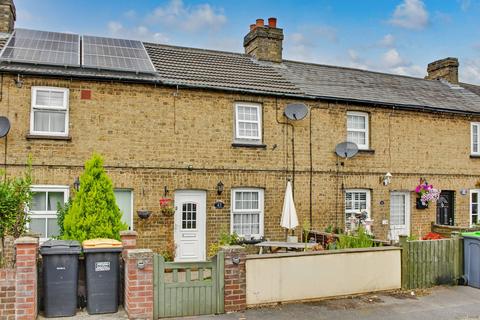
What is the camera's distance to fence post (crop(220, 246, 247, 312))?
29.6 feet

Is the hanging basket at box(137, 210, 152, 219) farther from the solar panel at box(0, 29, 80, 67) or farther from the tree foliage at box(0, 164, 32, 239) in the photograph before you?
the solar panel at box(0, 29, 80, 67)

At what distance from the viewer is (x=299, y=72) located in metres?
18.1

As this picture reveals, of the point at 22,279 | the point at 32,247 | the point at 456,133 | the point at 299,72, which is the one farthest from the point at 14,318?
the point at 456,133

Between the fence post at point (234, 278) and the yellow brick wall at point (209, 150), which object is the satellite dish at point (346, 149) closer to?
the yellow brick wall at point (209, 150)

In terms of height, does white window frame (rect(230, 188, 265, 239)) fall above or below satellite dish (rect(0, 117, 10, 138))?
below

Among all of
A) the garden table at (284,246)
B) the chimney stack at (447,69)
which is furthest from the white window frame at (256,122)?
the chimney stack at (447,69)

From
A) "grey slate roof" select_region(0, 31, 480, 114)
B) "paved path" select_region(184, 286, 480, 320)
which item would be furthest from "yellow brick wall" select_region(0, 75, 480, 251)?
"paved path" select_region(184, 286, 480, 320)

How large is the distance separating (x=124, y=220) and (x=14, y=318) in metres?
5.52

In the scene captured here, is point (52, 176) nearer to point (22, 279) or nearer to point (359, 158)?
point (22, 279)

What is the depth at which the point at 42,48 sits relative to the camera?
14.0m

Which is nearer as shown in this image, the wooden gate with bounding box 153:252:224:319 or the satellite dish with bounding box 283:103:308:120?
the wooden gate with bounding box 153:252:224:319

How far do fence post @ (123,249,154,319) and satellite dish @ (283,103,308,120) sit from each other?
8067 millimetres

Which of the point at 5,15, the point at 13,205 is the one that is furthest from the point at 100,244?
the point at 5,15

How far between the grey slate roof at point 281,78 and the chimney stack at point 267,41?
38 centimetres
